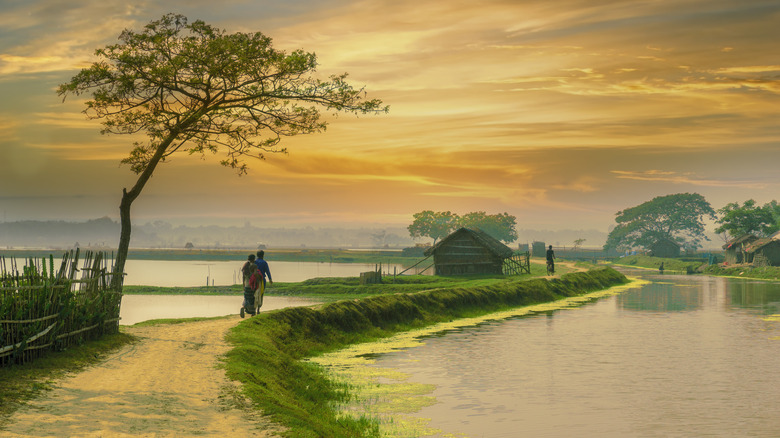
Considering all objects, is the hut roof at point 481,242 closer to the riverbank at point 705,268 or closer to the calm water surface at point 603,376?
the calm water surface at point 603,376

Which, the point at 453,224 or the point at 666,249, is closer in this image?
the point at 666,249

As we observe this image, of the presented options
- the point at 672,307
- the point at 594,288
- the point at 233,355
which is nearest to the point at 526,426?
the point at 233,355

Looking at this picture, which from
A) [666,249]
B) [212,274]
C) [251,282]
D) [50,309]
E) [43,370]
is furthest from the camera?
[666,249]

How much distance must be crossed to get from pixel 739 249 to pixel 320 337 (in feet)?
295

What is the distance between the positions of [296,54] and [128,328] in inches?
394

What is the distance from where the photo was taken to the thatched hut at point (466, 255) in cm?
6469

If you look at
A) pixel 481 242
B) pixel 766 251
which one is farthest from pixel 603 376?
pixel 766 251

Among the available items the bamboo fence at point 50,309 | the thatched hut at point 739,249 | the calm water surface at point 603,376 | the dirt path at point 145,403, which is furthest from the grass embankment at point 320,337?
the thatched hut at point 739,249

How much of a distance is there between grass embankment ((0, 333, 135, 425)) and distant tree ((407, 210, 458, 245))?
173 m

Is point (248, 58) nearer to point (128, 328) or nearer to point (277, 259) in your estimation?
point (128, 328)

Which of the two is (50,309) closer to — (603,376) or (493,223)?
(603,376)

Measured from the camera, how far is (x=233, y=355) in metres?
18.7

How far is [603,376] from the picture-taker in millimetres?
21547

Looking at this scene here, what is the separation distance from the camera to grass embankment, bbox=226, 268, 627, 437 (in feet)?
48.2
